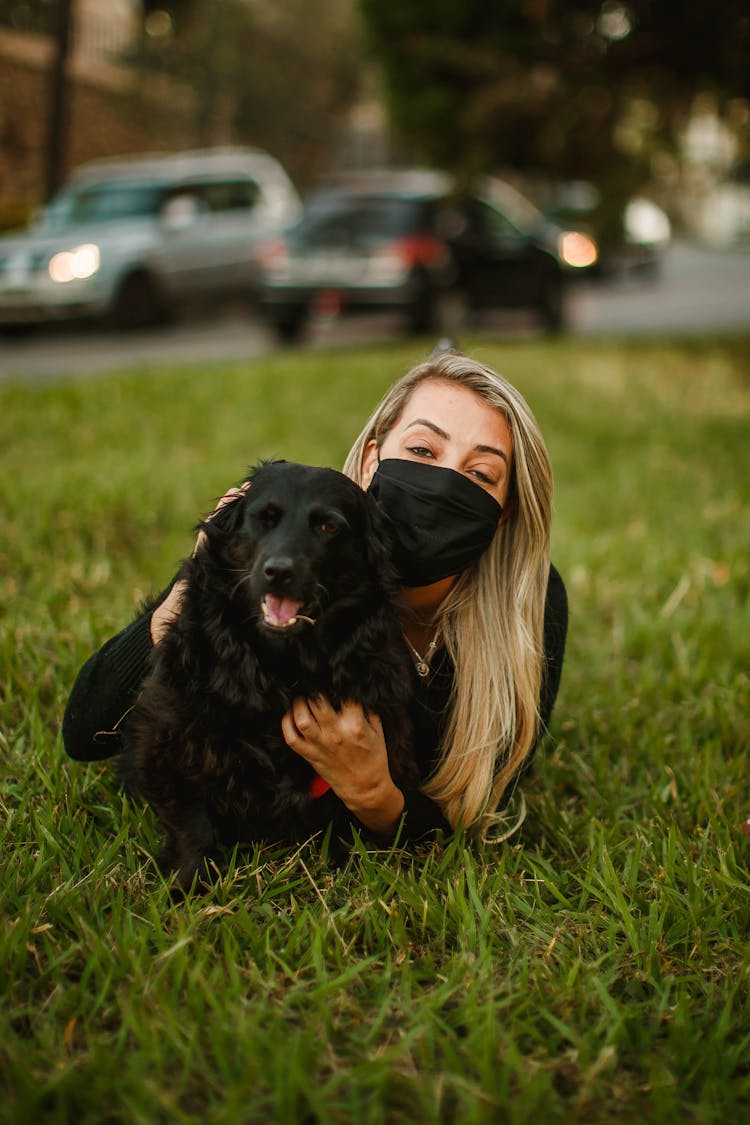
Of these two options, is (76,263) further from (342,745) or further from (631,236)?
(631,236)

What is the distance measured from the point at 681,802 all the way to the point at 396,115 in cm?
1184

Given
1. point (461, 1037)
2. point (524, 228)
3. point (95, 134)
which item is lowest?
point (461, 1037)

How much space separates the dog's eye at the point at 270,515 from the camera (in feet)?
7.01

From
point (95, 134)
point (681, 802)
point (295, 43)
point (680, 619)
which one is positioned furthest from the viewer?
point (295, 43)

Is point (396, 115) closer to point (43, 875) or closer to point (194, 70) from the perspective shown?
point (43, 875)

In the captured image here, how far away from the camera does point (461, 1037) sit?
205cm

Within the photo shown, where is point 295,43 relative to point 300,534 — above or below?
above

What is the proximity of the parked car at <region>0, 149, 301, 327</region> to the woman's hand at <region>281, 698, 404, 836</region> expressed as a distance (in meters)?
10.9

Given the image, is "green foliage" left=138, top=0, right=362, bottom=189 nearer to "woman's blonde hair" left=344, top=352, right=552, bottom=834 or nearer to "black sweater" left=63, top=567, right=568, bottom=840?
"woman's blonde hair" left=344, top=352, right=552, bottom=834

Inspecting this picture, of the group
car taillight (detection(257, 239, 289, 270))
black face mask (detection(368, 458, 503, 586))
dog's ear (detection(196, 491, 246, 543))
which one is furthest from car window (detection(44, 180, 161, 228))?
dog's ear (detection(196, 491, 246, 543))

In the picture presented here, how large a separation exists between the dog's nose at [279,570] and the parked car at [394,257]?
10.7 m

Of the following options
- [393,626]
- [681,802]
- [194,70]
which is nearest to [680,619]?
[681,802]

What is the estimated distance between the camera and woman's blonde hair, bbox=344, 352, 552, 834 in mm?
2621

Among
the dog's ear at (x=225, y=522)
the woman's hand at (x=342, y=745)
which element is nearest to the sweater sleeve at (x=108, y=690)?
the dog's ear at (x=225, y=522)
